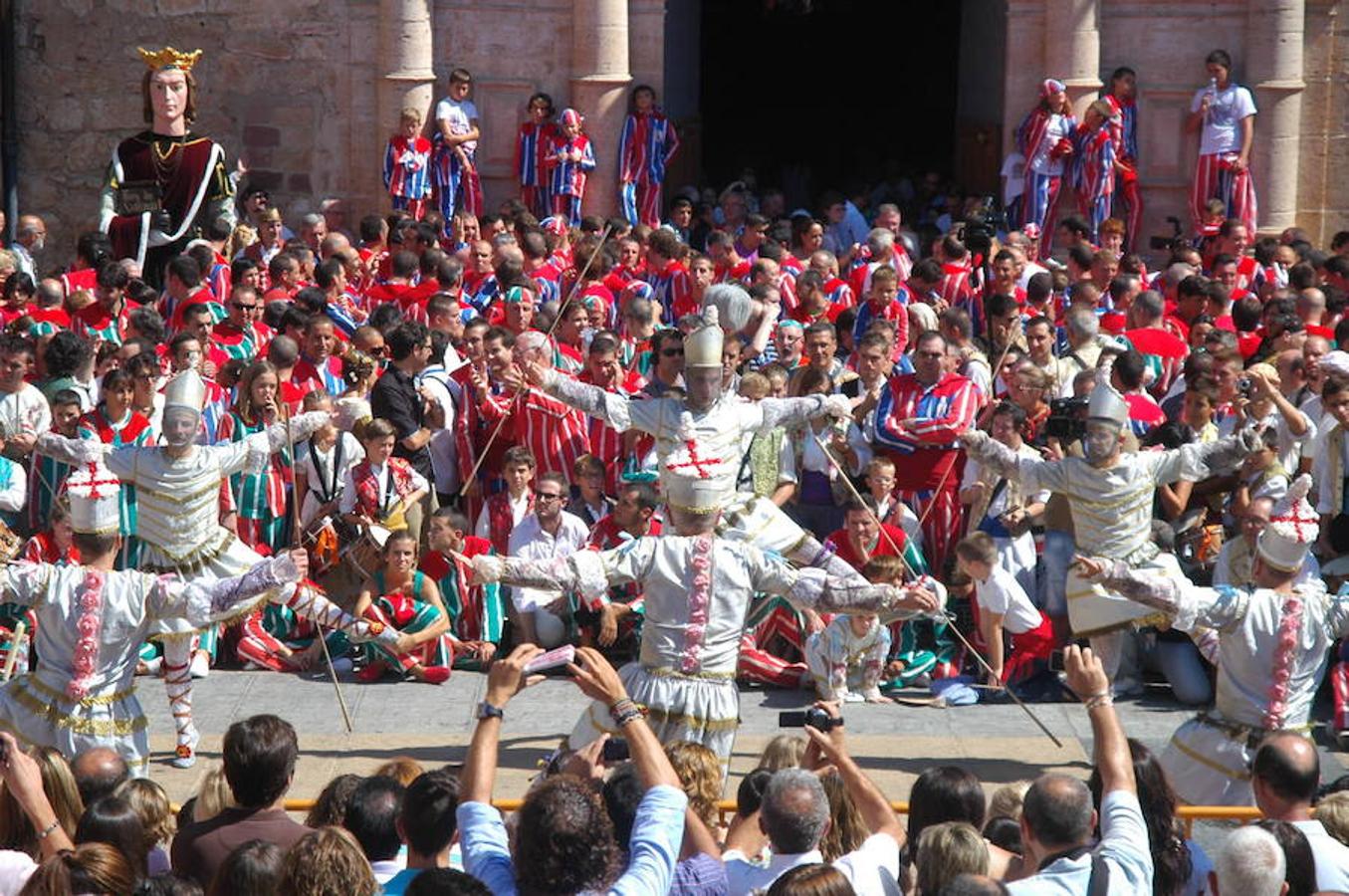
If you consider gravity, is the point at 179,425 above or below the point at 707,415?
below

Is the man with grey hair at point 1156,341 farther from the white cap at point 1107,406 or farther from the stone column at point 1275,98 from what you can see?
the stone column at point 1275,98

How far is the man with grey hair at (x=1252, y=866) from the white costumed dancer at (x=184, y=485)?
17.6 ft

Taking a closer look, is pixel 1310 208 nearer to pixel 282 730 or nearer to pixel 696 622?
pixel 696 622

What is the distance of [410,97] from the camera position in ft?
64.0

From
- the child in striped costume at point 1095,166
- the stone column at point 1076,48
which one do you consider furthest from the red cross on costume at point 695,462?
the stone column at point 1076,48

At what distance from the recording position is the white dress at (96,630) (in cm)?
907

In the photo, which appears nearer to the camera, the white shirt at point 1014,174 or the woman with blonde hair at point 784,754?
the woman with blonde hair at point 784,754

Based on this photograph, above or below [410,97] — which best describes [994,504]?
below

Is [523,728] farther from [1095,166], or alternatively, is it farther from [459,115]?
[1095,166]

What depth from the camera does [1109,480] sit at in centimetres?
1060

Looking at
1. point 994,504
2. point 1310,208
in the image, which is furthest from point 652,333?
point 1310,208

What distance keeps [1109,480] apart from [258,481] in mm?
4658

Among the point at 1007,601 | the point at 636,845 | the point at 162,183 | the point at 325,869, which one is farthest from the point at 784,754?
the point at 162,183

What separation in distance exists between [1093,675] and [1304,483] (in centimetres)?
312
